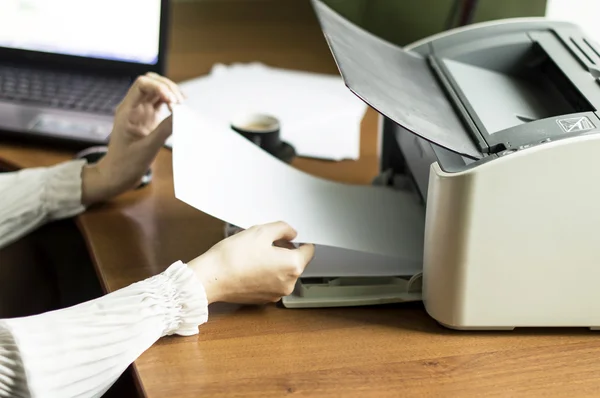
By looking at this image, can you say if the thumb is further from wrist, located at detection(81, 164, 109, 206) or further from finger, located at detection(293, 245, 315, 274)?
finger, located at detection(293, 245, 315, 274)

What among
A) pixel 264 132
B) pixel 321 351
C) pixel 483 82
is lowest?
pixel 321 351

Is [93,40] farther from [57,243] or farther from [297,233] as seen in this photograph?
[297,233]

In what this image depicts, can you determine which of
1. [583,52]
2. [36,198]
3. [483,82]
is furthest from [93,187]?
[583,52]

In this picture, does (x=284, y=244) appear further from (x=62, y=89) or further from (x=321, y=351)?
(x=62, y=89)

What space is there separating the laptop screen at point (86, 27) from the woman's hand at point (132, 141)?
26 cm

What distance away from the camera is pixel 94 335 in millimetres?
651

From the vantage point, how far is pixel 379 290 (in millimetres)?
782

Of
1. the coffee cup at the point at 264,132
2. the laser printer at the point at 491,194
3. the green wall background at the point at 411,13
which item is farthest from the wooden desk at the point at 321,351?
the green wall background at the point at 411,13

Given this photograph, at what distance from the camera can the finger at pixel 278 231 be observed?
2.46ft

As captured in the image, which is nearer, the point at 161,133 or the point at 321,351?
the point at 321,351

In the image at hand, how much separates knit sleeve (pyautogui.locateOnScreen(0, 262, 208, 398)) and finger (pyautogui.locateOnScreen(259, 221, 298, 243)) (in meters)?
0.09

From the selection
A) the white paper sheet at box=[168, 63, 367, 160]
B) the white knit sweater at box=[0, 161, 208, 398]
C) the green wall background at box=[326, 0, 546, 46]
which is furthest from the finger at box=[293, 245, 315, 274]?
the green wall background at box=[326, 0, 546, 46]

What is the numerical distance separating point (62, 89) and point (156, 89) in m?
0.34

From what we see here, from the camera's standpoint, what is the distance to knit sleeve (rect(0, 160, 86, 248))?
2.97ft
